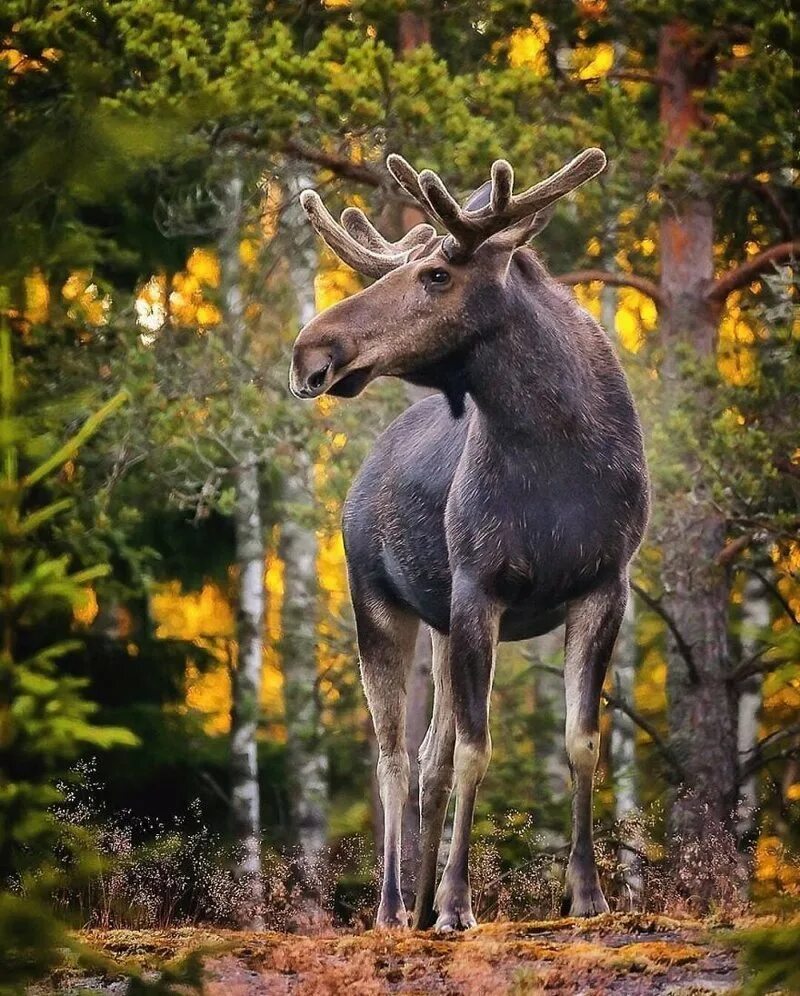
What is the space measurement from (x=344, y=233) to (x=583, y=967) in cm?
356

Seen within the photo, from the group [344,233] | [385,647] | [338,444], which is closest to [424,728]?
[338,444]

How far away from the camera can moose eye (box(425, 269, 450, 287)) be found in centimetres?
733

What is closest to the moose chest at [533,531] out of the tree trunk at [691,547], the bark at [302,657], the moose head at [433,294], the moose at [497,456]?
the moose at [497,456]

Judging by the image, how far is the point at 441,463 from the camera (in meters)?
8.27

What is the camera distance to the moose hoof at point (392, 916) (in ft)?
25.4

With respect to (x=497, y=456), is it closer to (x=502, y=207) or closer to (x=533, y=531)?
(x=533, y=531)

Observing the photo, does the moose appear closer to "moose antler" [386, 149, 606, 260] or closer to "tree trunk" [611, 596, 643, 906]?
"moose antler" [386, 149, 606, 260]

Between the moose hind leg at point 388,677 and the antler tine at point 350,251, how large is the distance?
1.69 meters

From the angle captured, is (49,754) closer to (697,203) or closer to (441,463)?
(441,463)

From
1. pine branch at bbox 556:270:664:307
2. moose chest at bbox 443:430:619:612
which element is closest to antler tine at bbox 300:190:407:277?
moose chest at bbox 443:430:619:612

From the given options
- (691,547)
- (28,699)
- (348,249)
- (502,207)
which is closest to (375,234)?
(348,249)

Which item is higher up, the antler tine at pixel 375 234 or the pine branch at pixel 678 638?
the antler tine at pixel 375 234

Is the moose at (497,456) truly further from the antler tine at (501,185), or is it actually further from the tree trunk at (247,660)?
the tree trunk at (247,660)

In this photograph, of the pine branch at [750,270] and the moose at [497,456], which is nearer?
the moose at [497,456]
